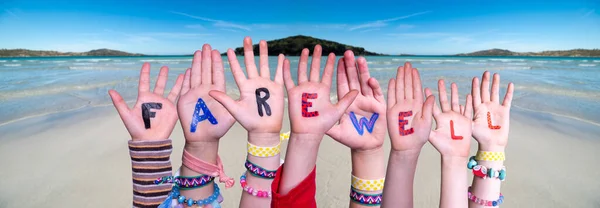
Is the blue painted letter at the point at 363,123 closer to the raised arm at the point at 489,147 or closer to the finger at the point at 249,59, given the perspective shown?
the finger at the point at 249,59

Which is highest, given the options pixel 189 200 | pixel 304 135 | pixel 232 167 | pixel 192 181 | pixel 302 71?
pixel 302 71

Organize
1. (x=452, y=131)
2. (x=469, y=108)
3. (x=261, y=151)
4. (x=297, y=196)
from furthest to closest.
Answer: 1. (x=469, y=108)
2. (x=452, y=131)
3. (x=261, y=151)
4. (x=297, y=196)

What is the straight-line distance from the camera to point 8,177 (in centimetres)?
372

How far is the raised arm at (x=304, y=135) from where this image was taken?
5.17ft

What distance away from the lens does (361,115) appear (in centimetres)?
191

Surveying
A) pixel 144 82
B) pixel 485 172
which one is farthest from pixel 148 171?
pixel 485 172

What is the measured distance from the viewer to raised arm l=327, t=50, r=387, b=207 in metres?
1.83

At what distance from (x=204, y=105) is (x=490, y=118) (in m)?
1.97

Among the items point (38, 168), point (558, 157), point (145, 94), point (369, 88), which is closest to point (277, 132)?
point (369, 88)

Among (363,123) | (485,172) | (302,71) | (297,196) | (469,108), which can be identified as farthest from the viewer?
(469,108)

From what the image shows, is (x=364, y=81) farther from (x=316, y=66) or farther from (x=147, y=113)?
(x=147, y=113)

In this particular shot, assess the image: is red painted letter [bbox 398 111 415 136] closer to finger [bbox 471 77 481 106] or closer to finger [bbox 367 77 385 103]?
finger [bbox 367 77 385 103]

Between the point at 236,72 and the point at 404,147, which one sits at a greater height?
the point at 236,72

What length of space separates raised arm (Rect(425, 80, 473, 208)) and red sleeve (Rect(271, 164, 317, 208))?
0.88 m
